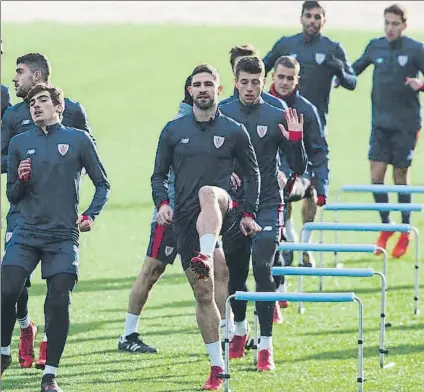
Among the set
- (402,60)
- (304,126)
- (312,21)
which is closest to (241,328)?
(304,126)

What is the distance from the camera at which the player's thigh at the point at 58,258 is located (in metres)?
9.68

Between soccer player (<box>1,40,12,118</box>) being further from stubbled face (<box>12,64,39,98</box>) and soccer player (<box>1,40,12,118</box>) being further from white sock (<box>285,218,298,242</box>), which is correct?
white sock (<box>285,218,298,242</box>)

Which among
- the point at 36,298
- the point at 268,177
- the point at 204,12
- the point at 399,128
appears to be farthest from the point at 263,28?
the point at 268,177

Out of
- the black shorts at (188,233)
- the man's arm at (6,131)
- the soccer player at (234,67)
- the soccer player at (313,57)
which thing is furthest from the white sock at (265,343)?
the soccer player at (313,57)

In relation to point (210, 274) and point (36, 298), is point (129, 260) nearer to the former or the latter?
point (36, 298)

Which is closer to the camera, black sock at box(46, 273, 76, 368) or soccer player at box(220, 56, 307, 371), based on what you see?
black sock at box(46, 273, 76, 368)

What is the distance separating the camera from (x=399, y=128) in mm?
15656

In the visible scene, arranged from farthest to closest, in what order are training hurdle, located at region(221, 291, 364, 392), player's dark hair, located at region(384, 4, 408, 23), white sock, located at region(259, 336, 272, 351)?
player's dark hair, located at region(384, 4, 408, 23) → white sock, located at region(259, 336, 272, 351) → training hurdle, located at region(221, 291, 364, 392)

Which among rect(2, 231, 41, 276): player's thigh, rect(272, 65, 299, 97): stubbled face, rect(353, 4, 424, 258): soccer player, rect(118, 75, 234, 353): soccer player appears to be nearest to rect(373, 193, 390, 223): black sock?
rect(353, 4, 424, 258): soccer player

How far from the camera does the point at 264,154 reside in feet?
35.6

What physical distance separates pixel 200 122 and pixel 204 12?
3589cm

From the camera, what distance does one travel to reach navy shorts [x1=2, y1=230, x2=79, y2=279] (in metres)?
9.70

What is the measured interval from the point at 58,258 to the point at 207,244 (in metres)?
0.96

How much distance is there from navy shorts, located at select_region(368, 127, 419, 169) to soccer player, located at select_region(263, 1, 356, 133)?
1079 millimetres
